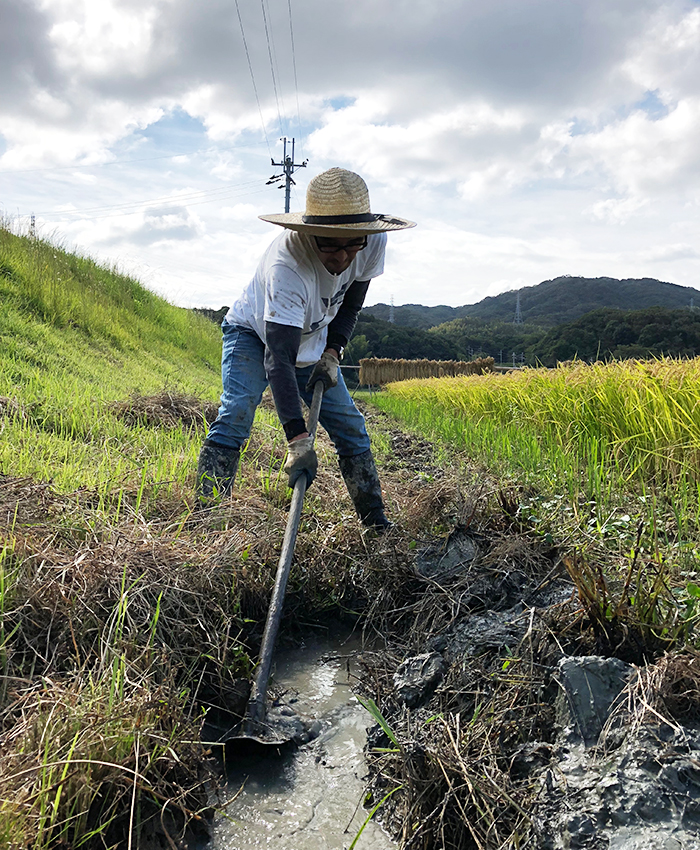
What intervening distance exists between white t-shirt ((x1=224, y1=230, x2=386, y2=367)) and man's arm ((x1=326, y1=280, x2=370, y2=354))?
0.26 feet

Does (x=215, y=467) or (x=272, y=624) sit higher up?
(x=215, y=467)

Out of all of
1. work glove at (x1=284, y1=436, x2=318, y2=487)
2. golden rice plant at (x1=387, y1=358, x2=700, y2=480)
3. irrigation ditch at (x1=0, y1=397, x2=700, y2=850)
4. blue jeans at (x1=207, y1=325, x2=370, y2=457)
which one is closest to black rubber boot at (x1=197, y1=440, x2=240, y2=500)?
blue jeans at (x1=207, y1=325, x2=370, y2=457)

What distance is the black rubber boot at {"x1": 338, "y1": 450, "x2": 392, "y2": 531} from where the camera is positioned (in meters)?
2.88

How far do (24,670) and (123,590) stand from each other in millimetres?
320

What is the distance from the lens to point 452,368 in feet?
75.6

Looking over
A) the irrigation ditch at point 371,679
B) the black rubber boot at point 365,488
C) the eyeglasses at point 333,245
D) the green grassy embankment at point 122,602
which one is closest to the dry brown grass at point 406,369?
the green grassy embankment at point 122,602

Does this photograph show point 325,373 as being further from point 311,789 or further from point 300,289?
point 311,789

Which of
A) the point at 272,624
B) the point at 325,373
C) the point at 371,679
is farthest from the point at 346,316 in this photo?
the point at 371,679

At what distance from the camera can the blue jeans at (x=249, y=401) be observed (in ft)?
9.04

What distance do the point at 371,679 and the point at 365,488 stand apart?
1.07m

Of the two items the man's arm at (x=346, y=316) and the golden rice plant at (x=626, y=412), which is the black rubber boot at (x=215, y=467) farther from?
the golden rice plant at (x=626, y=412)

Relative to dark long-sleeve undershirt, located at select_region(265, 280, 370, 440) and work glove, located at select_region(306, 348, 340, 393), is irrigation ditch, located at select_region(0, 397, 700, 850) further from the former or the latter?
work glove, located at select_region(306, 348, 340, 393)

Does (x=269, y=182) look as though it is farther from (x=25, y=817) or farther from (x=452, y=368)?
(x=25, y=817)

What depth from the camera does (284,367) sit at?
2.31 m
